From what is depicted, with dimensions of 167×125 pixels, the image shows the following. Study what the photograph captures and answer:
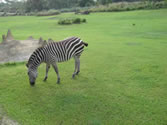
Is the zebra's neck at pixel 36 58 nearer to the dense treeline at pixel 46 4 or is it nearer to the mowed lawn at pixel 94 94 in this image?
the mowed lawn at pixel 94 94

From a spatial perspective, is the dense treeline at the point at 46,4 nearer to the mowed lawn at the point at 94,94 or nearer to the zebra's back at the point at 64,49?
the mowed lawn at the point at 94,94

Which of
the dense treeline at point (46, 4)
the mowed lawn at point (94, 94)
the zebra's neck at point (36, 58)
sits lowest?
the mowed lawn at point (94, 94)

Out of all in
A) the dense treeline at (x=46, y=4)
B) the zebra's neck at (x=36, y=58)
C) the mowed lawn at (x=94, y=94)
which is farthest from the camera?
the dense treeline at (x=46, y=4)

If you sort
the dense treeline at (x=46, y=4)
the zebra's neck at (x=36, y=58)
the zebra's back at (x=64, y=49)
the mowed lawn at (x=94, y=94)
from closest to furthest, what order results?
1. the mowed lawn at (x=94, y=94)
2. the zebra's neck at (x=36, y=58)
3. the zebra's back at (x=64, y=49)
4. the dense treeline at (x=46, y=4)

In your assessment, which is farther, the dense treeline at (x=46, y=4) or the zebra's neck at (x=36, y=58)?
the dense treeline at (x=46, y=4)

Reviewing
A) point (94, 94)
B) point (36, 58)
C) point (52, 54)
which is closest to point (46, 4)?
point (52, 54)

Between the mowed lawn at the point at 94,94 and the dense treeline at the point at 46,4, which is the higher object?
the dense treeline at the point at 46,4

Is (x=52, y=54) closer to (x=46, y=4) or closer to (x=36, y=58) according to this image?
(x=36, y=58)

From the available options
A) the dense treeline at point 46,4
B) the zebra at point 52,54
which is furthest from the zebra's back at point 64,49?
the dense treeline at point 46,4

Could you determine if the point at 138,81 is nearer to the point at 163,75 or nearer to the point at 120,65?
the point at 163,75

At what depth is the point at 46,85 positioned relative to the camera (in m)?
5.52

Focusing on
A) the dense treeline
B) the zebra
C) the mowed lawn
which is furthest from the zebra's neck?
the dense treeline

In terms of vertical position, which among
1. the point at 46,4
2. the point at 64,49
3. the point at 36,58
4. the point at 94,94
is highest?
the point at 46,4

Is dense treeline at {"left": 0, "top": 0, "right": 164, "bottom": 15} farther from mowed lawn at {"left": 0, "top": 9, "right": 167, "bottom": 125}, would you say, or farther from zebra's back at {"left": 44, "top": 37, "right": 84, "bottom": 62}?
zebra's back at {"left": 44, "top": 37, "right": 84, "bottom": 62}
